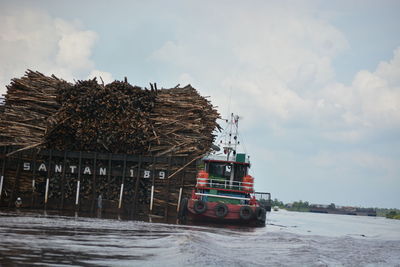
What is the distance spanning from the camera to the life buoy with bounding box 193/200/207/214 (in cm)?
3288

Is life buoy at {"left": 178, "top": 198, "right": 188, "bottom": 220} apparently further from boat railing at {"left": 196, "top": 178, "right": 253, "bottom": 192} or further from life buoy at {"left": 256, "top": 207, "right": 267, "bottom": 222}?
life buoy at {"left": 256, "top": 207, "right": 267, "bottom": 222}

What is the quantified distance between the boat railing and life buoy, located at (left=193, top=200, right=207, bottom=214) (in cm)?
164

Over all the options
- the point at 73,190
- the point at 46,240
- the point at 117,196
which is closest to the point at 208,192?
the point at 117,196

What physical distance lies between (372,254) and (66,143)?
24158 millimetres

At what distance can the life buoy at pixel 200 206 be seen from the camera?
32875 mm

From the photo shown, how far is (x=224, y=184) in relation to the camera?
34719mm

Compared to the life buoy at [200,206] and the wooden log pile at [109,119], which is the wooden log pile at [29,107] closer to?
the wooden log pile at [109,119]

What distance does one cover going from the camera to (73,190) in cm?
→ 3878

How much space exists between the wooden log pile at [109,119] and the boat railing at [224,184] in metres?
3.14

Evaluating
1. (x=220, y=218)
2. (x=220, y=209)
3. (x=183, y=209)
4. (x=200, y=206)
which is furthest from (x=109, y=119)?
(x=220, y=218)

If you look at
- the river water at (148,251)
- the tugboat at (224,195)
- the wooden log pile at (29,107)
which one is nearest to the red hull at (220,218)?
the tugboat at (224,195)

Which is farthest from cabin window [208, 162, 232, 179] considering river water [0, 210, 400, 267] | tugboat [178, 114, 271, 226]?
river water [0, 210, 400, 267]

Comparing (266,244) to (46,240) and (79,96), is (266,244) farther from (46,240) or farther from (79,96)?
(79,96)

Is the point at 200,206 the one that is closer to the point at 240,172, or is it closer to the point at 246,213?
the point at 246,213
